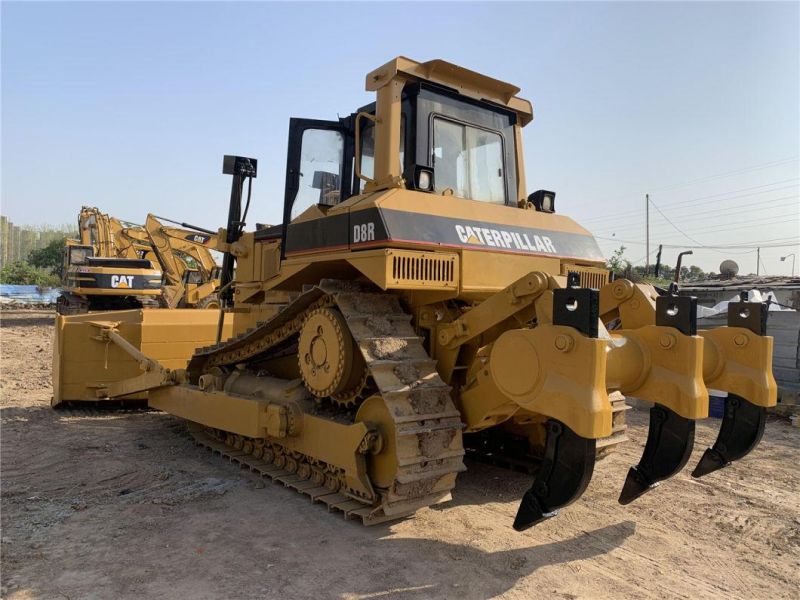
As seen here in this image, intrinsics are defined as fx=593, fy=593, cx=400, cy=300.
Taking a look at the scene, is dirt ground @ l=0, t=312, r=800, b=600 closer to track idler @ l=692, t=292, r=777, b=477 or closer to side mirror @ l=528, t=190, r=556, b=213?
track idler @ l=692, t=292, r=777, b=477

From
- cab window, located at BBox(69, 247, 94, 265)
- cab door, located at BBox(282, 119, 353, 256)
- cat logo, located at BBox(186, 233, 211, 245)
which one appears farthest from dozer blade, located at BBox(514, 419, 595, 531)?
cab window, located at BBox(69, 247, 94, 265)

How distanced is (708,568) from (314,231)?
359 cm

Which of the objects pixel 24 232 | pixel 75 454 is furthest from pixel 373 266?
pixel 24 232

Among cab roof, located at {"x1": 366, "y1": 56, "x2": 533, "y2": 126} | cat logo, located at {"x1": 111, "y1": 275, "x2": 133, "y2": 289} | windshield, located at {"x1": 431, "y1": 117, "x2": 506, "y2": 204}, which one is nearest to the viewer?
cab roof, located at {"x1": 366, "y1": 56, "x2": 533, "y2": 126}

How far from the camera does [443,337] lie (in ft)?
14.4

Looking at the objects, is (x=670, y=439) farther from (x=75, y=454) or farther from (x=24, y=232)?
(x=24, y=232)

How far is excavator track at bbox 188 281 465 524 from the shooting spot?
378 centimetres

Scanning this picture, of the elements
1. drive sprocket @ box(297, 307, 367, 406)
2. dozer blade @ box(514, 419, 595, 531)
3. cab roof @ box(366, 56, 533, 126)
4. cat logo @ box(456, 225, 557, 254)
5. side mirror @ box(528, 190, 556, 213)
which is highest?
cab roof @ box(366, 56, 533, 126)

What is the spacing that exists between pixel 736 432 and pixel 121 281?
688 inches

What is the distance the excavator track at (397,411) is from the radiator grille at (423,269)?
0.46m

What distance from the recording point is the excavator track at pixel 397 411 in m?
3.78

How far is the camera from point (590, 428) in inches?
117

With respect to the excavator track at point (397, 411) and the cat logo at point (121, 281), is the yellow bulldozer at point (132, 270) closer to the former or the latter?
the cat logo at point (121, 281)

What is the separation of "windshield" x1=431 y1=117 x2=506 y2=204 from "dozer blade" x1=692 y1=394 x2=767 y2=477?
2.50m
